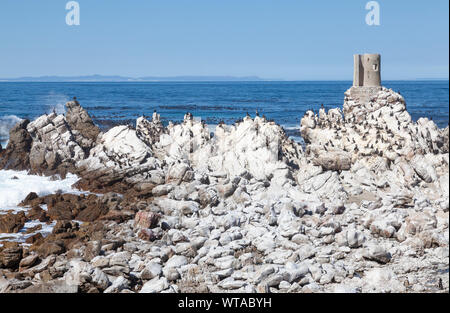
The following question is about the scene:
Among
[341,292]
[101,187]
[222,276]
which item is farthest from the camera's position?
[101,187]

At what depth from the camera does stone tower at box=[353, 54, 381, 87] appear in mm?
43031

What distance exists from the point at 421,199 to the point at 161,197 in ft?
38.2

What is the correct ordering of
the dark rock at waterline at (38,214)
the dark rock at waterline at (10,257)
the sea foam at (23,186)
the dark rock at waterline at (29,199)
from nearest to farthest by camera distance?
the dark rock at waterline at (10,257) → the dark rock at waterline at (38,214) → the dark rock at waterline at (29,199) → the sea foam at (23,186)

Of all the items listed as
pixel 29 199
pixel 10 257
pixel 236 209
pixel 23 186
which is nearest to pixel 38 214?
pixel 29 199

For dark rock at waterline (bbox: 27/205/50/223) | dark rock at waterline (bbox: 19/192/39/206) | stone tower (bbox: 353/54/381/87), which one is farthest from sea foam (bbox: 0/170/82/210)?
stone tower (bbox: 353/54/381/87)

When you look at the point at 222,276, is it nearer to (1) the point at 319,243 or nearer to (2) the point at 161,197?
(1) the point at 319,243

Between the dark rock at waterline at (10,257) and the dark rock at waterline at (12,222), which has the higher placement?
the dark rock at waterline at (12,222)

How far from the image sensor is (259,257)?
58.6 feet

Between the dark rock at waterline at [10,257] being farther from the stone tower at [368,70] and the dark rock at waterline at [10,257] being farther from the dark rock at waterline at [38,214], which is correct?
the stone tower at [368,70]

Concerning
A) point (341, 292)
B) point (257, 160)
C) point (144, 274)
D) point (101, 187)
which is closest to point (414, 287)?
point (341, 292)

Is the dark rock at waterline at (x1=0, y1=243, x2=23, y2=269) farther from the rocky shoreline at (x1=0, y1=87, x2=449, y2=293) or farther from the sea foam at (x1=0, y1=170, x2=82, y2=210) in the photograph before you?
the sea foam at (x1=0, y1=170, x2=82, y2=210)

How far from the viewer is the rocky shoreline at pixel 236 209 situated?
16406 mm

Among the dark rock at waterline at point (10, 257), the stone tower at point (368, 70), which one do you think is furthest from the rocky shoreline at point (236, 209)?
the stone tower at point (368, 70)

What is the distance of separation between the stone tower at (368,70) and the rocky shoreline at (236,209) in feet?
35.0
